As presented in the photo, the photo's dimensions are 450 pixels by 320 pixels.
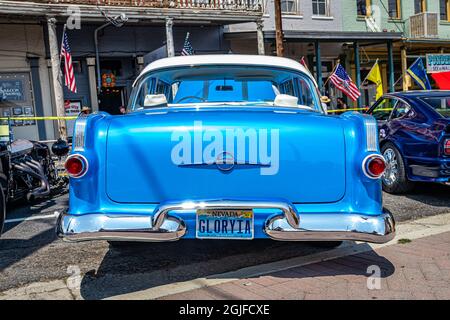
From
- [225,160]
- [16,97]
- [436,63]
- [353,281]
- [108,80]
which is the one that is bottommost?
[353,281]

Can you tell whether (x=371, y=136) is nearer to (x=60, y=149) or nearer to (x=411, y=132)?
(x=411, y=132)

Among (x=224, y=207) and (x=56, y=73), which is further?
(x=56, y=73)

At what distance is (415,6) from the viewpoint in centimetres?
2225

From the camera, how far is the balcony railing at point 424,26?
21078mm

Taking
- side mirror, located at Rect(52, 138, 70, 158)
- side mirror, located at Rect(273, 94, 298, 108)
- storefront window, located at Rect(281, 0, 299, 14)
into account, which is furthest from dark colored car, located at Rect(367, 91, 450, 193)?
storefront window, located at Rect(281, 0, 299, 14)

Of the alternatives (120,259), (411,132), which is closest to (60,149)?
(120,259)

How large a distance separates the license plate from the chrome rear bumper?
0.05 metres

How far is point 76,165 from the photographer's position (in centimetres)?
362

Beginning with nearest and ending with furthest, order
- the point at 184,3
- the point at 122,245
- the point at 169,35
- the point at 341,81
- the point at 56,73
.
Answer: the point at 122,245
the point at 56,73
the point at 169,35
the point at 184,3
the point at 341,81

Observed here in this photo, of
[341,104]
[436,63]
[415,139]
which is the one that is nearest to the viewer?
[415,139]

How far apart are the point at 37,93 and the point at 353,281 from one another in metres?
12.8

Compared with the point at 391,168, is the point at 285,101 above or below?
above

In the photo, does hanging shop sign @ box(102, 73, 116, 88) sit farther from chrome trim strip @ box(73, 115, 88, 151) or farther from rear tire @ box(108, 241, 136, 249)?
chrome trim strip @ box(73, 115, 88, 151)

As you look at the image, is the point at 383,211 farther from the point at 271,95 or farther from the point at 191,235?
the point at 271,95
